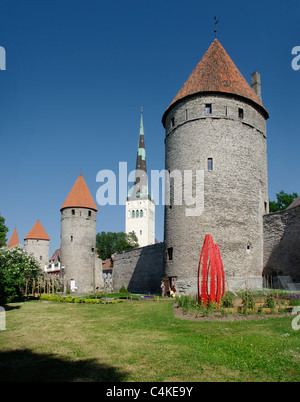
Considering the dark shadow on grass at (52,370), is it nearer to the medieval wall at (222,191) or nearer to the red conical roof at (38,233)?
the medieval wall at (222,191)

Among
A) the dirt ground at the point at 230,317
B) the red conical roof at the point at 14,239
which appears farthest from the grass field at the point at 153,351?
the red conical roof at the point at 14,239

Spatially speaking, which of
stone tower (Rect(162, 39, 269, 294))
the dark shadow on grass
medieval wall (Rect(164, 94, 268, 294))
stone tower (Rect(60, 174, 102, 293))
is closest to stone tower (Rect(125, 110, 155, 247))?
stone tower (Rect(60, 174, 102, 293))

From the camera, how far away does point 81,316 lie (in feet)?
38.7

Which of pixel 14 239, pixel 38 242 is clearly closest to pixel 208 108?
pixel 38 242

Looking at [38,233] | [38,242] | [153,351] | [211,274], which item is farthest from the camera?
[38,233]

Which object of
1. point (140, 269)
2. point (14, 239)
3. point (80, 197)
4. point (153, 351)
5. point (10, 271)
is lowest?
A: point (140, 269)

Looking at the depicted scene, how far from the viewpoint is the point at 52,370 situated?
5270mm

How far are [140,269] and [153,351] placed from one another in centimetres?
2467

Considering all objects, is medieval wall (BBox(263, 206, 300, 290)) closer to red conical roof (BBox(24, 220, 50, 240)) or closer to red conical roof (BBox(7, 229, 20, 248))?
red conical roof (BBox(24, 220, 50, 240))

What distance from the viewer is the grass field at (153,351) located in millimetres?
5012

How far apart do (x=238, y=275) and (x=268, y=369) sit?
13.5 meters

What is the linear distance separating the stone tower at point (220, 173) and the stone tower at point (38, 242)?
3772 centimetres

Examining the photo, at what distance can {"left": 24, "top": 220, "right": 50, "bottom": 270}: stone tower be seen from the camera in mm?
53281

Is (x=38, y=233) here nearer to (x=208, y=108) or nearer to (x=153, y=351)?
(x=208, y=108)
